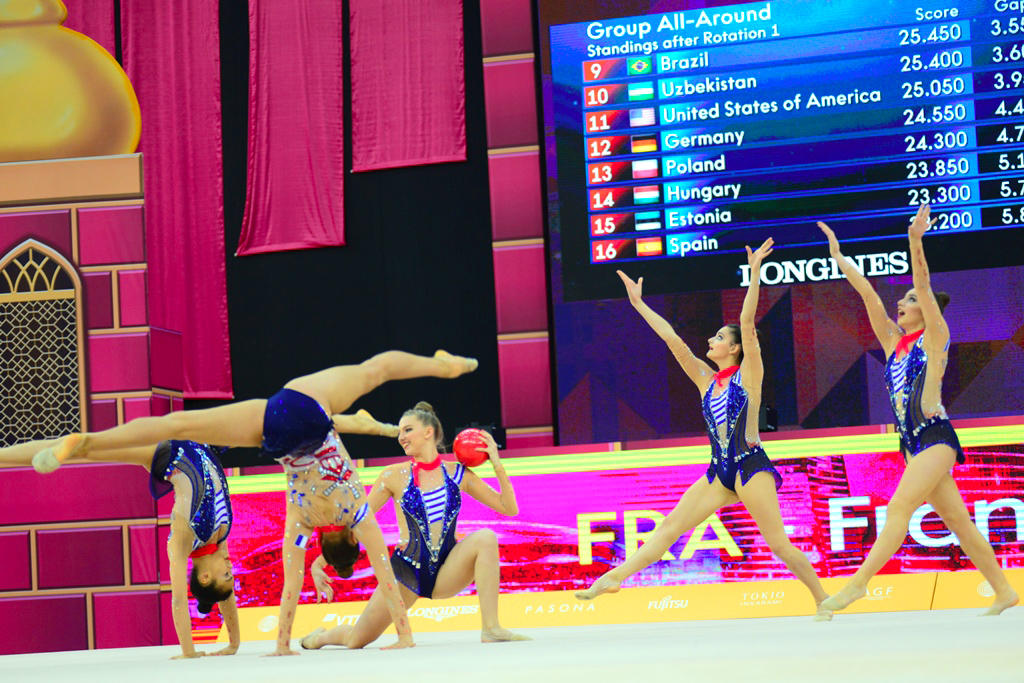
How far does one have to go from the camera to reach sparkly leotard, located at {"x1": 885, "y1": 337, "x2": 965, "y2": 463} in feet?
18.7

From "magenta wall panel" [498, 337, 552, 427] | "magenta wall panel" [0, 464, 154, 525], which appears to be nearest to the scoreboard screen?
"magenta wall panel" [498, 337, 552, 427]

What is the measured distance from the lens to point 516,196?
9.18 m

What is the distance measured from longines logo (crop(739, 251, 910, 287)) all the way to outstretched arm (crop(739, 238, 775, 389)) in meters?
2.41

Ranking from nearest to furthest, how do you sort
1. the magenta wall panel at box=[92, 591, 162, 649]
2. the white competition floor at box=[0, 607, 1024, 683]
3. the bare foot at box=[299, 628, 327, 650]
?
the white competition floor at box=[0, 607, 1024, 683]
the bare foot at box=[299, 628, 327, 650]
the magenta wall panel at box=[92, 591, 162, 649]

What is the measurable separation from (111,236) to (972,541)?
19.1 feet

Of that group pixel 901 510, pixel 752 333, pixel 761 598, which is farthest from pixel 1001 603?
pixel 761 598

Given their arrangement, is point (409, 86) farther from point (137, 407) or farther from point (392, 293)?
point (137, 407)

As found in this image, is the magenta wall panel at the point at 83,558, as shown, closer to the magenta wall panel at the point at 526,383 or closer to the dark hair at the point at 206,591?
the dark hair at the point at 206,591

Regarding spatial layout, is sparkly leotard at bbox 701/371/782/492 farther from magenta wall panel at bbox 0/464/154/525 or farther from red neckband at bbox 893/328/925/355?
magenta wall panel at bbox 0/464/154/525

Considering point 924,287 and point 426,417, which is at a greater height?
point 924,287

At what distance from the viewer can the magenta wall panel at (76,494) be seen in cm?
818

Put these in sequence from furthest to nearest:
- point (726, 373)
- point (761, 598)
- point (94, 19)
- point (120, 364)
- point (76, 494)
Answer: point (94, 19) → point (120, 364) → point (76, 494) → point (761, 598) → point (726, 373)

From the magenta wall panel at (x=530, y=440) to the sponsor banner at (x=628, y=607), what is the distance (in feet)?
5.70

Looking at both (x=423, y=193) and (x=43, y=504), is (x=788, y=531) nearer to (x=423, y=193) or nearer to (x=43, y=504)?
(x=423, y=193)
